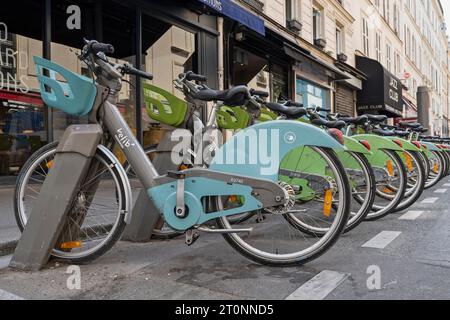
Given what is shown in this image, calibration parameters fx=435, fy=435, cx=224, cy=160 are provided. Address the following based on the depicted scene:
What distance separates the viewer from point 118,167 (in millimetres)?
3055

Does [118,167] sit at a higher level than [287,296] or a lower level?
higher

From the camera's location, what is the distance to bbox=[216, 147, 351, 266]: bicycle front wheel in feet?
9.73

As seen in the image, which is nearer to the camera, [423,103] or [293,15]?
[293,15]

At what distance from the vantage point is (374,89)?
19.6 metres

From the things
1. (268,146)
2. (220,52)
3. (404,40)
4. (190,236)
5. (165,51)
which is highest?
(404,40)

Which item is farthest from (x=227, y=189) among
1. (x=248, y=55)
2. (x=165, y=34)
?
(x=248, y=55)

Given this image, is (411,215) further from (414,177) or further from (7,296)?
(7,296)

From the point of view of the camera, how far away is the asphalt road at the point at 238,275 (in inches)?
99.6

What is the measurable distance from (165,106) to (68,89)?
91 cm

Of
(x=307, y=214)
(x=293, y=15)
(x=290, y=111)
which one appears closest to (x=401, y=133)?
(x=307, y=214)

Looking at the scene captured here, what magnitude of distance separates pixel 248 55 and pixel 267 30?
1.25 metres
